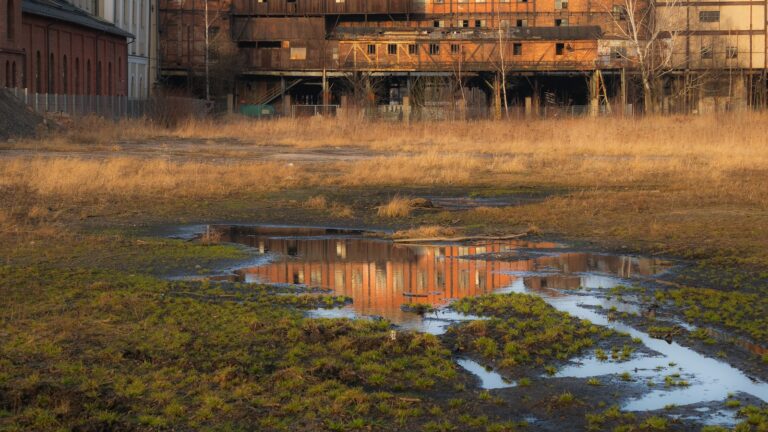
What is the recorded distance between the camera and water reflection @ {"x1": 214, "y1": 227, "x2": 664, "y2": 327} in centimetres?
1241

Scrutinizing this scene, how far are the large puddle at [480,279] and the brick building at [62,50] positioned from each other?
40.1 meters

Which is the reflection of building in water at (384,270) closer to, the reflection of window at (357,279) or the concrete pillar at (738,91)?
the reflection of window at (357,279)

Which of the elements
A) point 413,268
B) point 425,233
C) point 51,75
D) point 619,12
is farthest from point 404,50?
point 413,268

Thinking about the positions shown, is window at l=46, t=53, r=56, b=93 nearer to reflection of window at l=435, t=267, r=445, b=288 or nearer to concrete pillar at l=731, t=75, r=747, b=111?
concrete pillar at l=731, t=75, r=747, b=111

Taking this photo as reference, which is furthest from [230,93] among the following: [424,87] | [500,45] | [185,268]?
[185,268]

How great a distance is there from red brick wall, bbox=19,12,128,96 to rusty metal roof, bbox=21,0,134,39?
47 centimetres

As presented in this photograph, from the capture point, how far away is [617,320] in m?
10.8

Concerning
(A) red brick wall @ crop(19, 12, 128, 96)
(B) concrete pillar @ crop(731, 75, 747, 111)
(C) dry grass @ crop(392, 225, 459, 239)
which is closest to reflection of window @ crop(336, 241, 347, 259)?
(C) dry grass @ crop(392, 225, 459, 239)

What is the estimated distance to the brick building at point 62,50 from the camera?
54688 mm

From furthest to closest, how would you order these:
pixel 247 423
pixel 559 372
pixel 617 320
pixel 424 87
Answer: pixel 424 87 < pixel 617 320 < pixel 559 372 < pixel 247 423

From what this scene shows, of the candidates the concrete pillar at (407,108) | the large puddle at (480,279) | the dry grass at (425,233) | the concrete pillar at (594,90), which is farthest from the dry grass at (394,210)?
the concrete pillar at (594,90)

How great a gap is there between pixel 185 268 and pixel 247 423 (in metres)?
6.84

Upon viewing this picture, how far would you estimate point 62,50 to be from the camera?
62188 mm

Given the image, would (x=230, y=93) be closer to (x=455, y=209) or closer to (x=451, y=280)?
(x=455, y=209)
